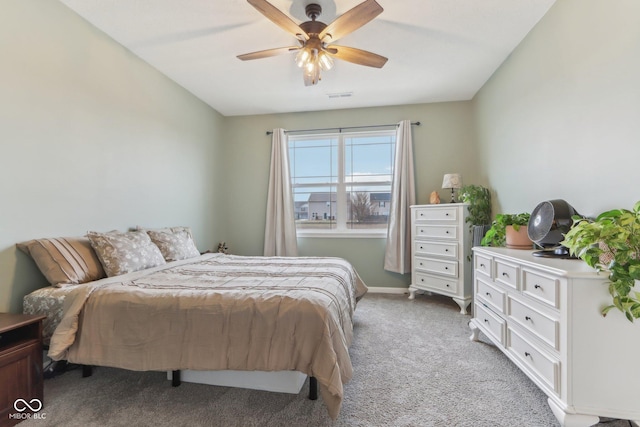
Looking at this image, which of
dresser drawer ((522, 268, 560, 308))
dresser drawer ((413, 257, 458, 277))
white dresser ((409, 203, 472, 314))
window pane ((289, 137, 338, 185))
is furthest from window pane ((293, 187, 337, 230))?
dresser drawer ((522, 268, 560, 308))

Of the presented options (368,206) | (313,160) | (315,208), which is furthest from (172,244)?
(368,206)

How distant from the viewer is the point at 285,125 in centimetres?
445

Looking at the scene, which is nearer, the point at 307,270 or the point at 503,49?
the point at 307,270

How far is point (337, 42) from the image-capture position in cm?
268

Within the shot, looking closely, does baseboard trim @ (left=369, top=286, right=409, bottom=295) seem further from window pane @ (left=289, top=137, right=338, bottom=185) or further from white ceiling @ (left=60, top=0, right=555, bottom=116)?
white ceiling @ (left=60, top=0, right=555, bottom=116)

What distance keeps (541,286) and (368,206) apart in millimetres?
2862

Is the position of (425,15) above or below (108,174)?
above

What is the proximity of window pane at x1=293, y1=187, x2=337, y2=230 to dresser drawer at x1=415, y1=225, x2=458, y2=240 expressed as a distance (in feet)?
4.15

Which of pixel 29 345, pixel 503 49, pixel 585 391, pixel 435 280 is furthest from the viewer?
pixel 435 280

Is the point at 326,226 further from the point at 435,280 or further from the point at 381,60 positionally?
the point at 381,60

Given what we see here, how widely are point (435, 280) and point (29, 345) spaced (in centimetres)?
355

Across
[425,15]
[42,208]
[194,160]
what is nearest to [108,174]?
[42,208]

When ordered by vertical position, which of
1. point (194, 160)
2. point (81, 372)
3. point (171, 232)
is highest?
point (194, 160)

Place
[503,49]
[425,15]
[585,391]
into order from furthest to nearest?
1. [503,49]
2. [425,15]
3. [585,391]
